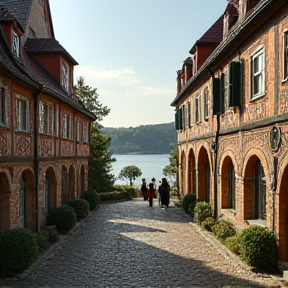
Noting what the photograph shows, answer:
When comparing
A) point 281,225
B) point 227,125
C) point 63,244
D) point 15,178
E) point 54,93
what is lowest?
point 63,244

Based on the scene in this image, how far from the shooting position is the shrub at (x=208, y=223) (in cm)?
1690


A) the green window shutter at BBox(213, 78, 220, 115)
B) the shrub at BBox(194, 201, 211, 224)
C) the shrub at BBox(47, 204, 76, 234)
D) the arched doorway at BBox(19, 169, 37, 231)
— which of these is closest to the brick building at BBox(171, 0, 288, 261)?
the green window shutter at BBox(213, 78, 220, 115)

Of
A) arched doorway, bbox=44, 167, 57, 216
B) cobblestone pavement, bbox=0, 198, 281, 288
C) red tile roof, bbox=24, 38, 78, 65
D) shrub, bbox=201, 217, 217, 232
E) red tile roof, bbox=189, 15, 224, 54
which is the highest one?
red tile roof, bbox=189, 15, 224, 54

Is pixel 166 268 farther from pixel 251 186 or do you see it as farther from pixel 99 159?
pixel 99 159

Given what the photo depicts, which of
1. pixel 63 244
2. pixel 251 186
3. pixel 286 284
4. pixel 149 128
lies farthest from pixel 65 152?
pixel 149 128

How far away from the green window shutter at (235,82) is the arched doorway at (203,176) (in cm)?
748

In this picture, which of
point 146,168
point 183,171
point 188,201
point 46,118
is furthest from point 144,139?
point 46,118

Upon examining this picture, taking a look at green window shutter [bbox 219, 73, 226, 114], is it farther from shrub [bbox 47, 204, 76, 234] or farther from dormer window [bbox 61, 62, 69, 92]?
dormer window [bbox 61, 62, 69, 92]

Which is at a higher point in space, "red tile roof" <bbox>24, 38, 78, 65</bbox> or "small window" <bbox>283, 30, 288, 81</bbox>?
"red tile roof" <bbox>24, 38, 78, 65</bbox>

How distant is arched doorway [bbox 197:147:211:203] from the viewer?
69.8ft

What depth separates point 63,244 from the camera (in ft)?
49.0

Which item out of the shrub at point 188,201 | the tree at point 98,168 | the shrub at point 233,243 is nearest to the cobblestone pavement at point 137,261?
the shrub at point 233,243

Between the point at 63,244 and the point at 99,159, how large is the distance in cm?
2407

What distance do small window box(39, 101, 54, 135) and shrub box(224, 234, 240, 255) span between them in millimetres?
7939
